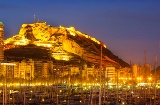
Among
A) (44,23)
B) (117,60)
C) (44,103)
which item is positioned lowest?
(44,103)

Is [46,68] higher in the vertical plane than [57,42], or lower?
lower

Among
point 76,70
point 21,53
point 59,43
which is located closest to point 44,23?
point 59,43

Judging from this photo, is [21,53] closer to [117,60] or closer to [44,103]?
[117,60]

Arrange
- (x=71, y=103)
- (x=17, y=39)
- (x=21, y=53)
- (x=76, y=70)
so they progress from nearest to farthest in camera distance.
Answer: (x=71, y=103)
(x=76, y=70)
(x=21, y=53)
(x=17, y=39)

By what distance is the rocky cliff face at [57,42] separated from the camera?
18001 cm

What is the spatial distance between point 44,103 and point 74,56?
125 meters

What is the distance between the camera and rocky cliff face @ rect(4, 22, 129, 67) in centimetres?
18001

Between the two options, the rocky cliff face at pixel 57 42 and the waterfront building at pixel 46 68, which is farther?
the rocky cliff face at pixel 57 42

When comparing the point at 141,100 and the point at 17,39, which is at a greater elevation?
the point at 17,39

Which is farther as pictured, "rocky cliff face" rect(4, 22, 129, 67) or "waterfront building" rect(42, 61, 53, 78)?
"rocky cliff face" rect(4, 22, 129, 67)

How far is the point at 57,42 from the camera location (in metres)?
187

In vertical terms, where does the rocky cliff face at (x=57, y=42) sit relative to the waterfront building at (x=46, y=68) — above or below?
above

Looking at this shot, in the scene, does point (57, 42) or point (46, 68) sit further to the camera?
point (57, 42)

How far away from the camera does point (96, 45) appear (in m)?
196
